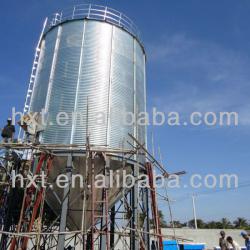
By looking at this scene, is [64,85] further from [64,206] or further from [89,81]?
[64,206]

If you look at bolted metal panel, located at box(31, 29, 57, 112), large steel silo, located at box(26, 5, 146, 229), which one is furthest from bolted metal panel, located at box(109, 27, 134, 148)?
bolted metal panel, located at box(31, 29, 57, 112)

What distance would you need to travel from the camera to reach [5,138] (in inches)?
491

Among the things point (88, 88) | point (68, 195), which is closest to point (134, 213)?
point (68, 195)

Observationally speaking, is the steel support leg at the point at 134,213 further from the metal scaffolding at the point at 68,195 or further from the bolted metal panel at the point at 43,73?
the bolted metal panel at the point at 43,73

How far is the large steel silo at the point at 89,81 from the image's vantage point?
11.5m

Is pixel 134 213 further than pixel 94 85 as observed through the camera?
No

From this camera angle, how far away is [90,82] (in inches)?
478

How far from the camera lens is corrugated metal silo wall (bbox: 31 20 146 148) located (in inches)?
452

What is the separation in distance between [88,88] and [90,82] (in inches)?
11.2

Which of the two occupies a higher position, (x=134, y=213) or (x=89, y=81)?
(x=89, y=81)

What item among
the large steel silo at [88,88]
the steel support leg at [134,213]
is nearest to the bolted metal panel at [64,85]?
the large steel silo at [88,88]

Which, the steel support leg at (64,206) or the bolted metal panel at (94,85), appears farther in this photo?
the bolted metal panel at (94,85)

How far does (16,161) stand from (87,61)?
5032 millimetres

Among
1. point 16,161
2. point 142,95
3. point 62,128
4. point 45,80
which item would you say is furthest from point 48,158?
point 142,95
